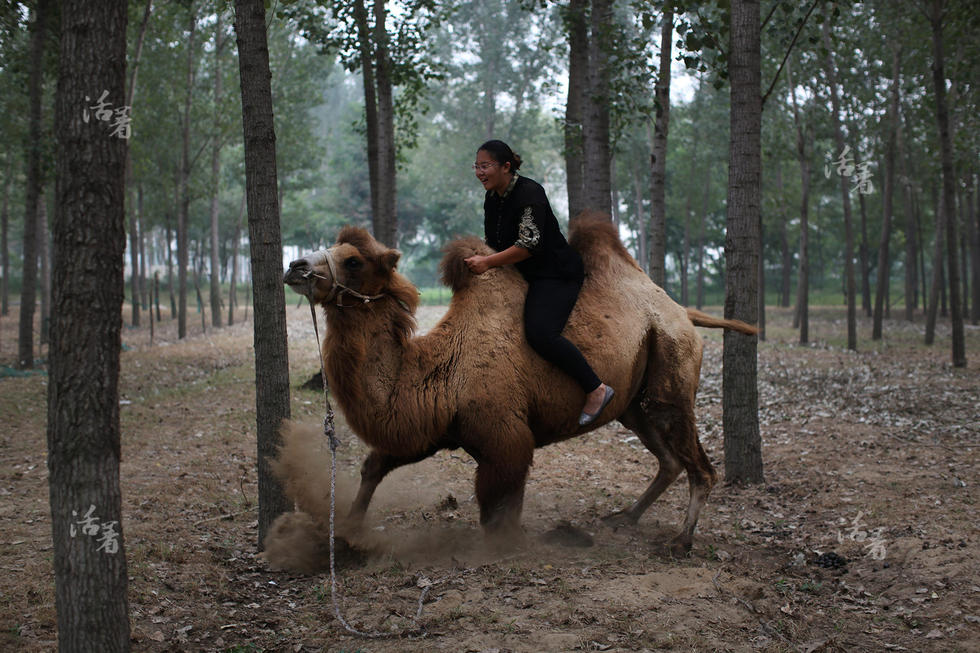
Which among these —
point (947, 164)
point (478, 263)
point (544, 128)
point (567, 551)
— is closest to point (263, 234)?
point (478, 263)

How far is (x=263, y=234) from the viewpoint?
6.08m

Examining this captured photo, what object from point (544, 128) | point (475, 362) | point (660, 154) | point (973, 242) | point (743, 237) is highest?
point (544, 128)

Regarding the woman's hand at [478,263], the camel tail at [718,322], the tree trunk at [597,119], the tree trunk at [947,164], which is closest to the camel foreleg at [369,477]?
the woman's hand at [478,263]

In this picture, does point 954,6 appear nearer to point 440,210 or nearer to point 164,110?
point 164,110

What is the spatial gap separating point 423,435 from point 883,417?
901cm

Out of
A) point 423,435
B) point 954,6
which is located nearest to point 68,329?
point 423,435

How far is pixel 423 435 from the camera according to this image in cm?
588

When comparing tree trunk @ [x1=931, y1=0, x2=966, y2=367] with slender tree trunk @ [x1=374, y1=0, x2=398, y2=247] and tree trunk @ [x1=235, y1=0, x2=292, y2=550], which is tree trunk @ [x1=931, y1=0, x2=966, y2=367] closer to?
slender tree trunk @ [x1=374, y1=0, x2=398, y2=247]

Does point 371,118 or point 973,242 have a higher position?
point 371,118

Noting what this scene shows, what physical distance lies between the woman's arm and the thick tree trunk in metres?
6.60

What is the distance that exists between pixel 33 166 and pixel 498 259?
1315 cm

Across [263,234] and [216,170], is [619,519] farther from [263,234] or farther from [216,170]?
[216,170]

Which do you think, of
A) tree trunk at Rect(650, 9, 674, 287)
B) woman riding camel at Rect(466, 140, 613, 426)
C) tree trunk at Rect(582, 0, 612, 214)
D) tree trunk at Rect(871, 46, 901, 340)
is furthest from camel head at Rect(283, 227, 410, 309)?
tree trunk at Rect(871, 46, 901, 340)

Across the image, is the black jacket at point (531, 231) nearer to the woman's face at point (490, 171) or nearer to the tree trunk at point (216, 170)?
the woman's face at point (490, 171)
